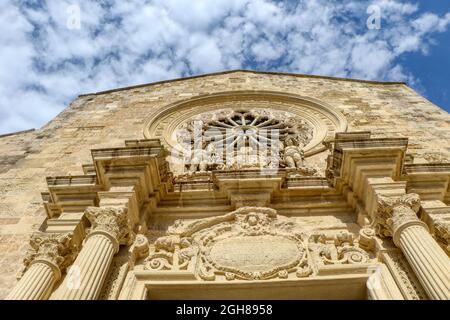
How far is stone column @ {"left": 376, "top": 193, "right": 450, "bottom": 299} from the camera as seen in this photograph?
512 centimetres

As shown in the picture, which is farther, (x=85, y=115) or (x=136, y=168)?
(x=85, y=115)

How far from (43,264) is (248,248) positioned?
2.79 metres

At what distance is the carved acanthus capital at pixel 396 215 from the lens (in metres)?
Result: 6.01

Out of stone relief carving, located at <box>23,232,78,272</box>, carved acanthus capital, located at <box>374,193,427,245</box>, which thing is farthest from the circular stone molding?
stone relief carving, located at <box>23,232,78,272</box>

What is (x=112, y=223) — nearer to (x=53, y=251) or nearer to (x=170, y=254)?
(x=53, y=251)

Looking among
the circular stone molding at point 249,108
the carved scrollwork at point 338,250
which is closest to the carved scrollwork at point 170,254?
the carved scrollwork at point 338,250

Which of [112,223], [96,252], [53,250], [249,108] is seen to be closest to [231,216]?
[112,223]

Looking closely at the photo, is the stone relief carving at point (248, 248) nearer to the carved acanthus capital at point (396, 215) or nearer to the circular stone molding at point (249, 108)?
the carved acanthus capital at point (396, 215)

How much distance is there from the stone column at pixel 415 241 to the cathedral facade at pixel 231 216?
2cm
